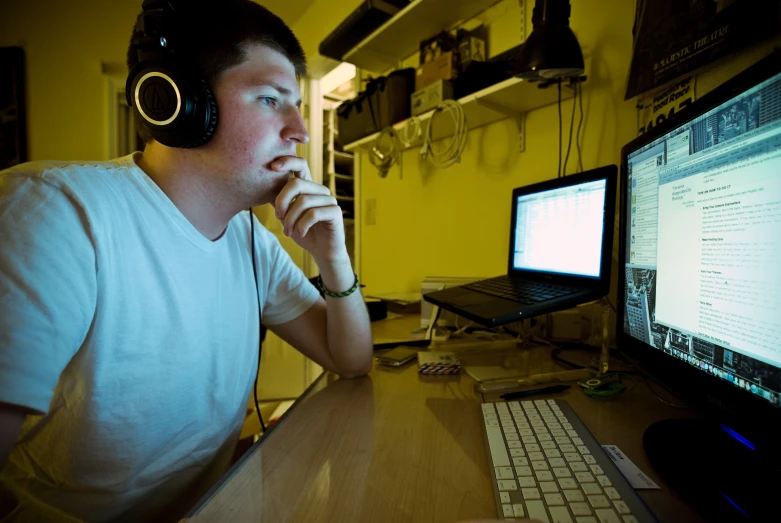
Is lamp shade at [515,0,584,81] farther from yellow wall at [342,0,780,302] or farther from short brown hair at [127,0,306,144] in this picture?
short brown hair at [127,0,306,144]

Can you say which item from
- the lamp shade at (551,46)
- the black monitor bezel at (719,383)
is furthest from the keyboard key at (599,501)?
the lamp shade at (551,46)

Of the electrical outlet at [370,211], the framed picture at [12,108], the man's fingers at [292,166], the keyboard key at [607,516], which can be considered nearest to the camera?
the keyboard key at [607,516]

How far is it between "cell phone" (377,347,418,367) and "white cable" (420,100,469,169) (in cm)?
80

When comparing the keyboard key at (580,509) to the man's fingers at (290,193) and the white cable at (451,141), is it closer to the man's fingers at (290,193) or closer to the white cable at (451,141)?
the man's fingers at (290,193)

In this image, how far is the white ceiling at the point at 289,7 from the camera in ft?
8.41

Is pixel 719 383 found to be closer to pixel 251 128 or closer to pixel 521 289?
pixel 521 289

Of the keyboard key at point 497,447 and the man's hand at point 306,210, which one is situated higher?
the man's hand at point 306,210

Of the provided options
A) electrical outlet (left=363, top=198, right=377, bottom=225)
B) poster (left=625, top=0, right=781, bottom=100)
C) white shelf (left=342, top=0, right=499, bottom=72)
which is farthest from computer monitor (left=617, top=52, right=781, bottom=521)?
electrical outlet (left=363, top=198, right=377, bottom=225)

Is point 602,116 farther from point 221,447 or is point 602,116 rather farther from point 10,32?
point 10,32

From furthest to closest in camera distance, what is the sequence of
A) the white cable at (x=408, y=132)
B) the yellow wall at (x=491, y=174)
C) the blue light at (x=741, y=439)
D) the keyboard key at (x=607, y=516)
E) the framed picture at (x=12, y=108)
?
the framed picture at (x=12, y=108) < the white cable at (x=408, y=132) < the yellow wall at (x=491, y=174) < the blue light at (x=741, y=439) < the keyboard key at (x=607, y=516)

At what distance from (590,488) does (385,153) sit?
5.43 ft

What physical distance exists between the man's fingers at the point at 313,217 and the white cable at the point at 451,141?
74 cm

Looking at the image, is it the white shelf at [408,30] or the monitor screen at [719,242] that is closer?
the monitor screen at [719,242]

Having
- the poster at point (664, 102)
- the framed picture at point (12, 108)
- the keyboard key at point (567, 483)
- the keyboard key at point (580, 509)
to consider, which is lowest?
the keyboard key at point (580, 509)
